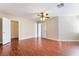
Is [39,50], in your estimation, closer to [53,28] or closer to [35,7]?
[35,7]

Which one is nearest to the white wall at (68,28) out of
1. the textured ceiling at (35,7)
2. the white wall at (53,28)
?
the white wall at (53,28)

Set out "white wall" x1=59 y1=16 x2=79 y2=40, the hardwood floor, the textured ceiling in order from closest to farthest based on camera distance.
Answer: the hardwood floor → the textured ceiling → "white wall" x1=59 y1=16 x2=79 y2=40

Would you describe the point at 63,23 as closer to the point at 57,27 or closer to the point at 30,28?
the point at 57,27

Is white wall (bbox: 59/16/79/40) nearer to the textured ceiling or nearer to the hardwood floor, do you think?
the textured ceiling

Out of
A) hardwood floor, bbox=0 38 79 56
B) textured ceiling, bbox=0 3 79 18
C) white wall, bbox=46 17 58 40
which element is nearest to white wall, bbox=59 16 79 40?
white wall, bbox=46 17 58 40

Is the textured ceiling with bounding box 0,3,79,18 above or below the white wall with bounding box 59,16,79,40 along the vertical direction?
above

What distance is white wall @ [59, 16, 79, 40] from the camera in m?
9.62

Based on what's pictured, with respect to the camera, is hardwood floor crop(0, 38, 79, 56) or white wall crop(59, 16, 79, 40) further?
white wall crop(59, 16, 79, 40)

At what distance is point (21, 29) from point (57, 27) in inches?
141

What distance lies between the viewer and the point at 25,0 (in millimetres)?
2164

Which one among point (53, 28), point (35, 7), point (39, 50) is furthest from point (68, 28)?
point (39, 50)

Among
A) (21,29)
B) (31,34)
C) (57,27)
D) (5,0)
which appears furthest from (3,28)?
(31,34)

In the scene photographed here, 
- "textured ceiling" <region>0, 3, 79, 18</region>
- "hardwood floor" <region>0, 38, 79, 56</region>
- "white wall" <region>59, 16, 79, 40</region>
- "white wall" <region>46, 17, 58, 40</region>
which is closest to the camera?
"hardwood floor" <region>0, 38, 79, 56</region>

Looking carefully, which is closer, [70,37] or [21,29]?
[70,37]
